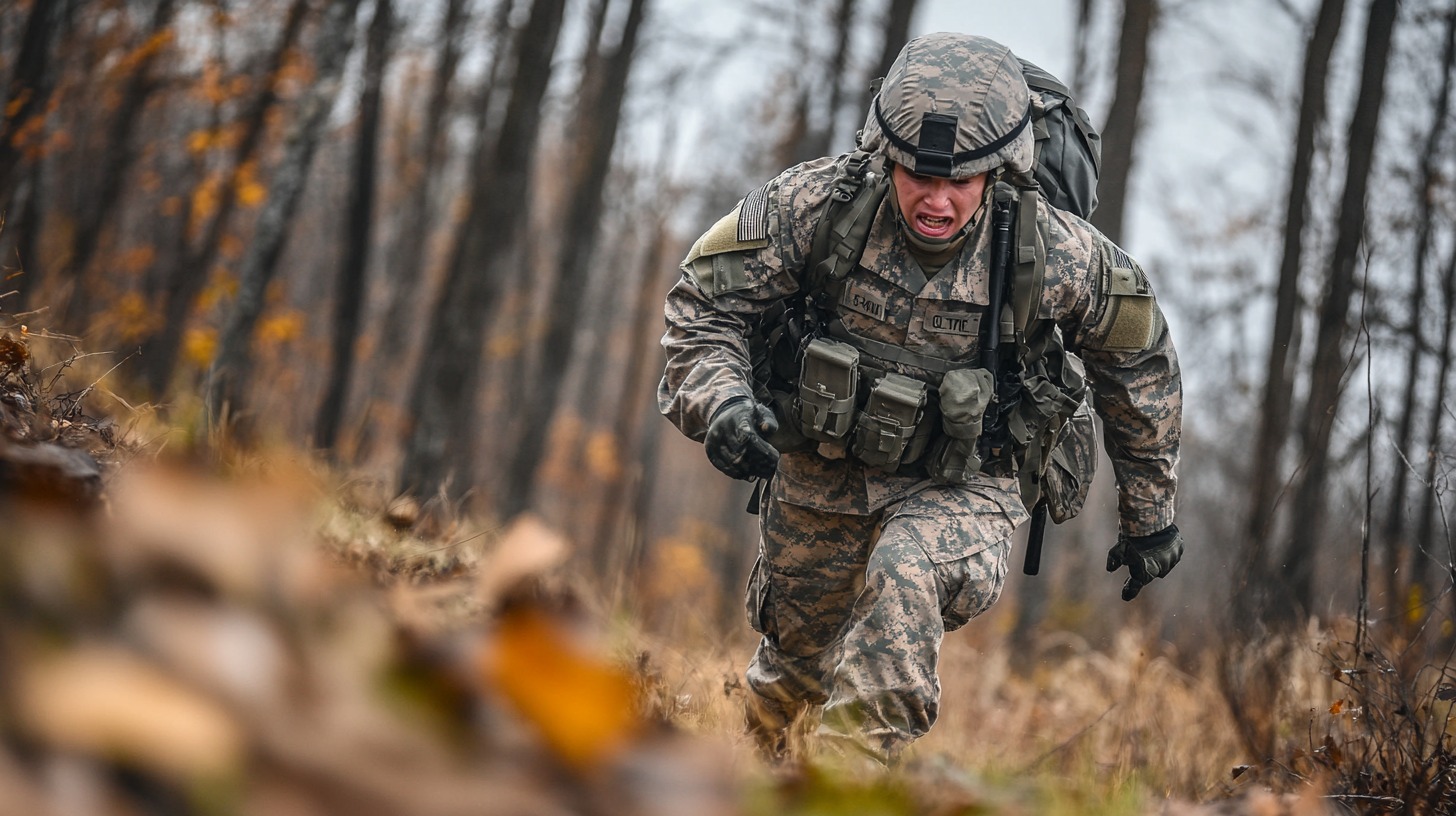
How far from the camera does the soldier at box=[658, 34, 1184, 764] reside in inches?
128

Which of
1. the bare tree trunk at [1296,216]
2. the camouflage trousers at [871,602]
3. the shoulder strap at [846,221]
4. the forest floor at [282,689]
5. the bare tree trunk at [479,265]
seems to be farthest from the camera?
the bare tree trunk at [479,265]

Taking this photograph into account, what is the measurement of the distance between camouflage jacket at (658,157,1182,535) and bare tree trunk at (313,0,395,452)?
633 cm

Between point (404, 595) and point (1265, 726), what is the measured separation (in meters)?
4.27

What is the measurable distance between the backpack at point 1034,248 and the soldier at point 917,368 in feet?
0.04

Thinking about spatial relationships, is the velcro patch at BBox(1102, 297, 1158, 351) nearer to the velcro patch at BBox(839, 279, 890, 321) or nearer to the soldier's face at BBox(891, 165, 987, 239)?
the soldier's face at BBox(891, 165, 987, 239)

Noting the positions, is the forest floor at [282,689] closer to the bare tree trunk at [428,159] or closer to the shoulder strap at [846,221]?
the shoulder strap at [846,221]

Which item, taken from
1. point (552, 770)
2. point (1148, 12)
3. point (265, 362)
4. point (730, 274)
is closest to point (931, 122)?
point (730, 274)

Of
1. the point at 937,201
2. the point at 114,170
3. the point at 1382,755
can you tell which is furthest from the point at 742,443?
the point at 114,170

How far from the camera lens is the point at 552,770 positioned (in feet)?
2.92

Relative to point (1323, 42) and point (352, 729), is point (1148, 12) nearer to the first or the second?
point (1323, 42)

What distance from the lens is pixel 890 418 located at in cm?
341

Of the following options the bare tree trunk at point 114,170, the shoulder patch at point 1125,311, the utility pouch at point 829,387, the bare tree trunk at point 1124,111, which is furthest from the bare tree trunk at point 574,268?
the shoulder patch at point 1125,311

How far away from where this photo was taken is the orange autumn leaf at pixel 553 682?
85cm

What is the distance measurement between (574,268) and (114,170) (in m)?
4.36
